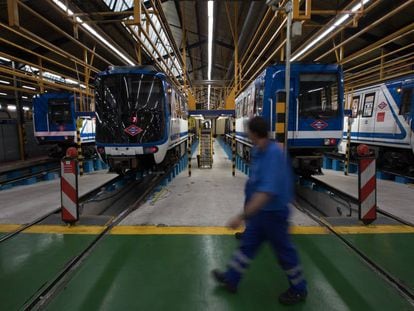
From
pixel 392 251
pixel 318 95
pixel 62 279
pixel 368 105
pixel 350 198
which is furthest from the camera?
pixel 368 105

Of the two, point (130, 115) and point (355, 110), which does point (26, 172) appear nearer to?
point (130, 115)

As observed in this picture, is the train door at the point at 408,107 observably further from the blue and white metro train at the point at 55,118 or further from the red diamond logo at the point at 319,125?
the blue and white metro train at the point at 55,118

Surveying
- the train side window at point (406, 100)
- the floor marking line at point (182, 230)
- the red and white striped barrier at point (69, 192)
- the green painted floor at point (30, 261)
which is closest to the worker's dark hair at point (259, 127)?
the floor marking line at point (182, 230)

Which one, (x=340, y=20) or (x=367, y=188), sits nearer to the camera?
(x=367, y=188)

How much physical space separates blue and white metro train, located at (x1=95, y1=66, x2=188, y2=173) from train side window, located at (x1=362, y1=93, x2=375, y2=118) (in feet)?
24.0

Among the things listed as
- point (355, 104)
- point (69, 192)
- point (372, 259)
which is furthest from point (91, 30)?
point (355, 104)

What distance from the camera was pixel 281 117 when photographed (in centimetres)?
451

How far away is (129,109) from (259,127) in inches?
179

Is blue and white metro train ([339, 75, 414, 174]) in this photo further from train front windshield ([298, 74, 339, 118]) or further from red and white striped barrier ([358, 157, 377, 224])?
red and white striped barrier ([358, 157, 377, 224])

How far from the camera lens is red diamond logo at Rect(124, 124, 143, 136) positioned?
19.3 feet

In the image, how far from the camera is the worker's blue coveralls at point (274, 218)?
196cm

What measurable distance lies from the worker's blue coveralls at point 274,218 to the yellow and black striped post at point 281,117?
96.4 inches

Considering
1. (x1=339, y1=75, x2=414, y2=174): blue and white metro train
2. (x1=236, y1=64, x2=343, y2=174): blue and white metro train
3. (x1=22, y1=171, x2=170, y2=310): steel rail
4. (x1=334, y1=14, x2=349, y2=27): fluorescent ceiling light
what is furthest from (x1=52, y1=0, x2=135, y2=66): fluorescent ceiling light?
(x1=339, y1=75, x2=414, y2=174): blue and white metro train

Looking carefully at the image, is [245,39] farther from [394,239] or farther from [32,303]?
[32,303]
